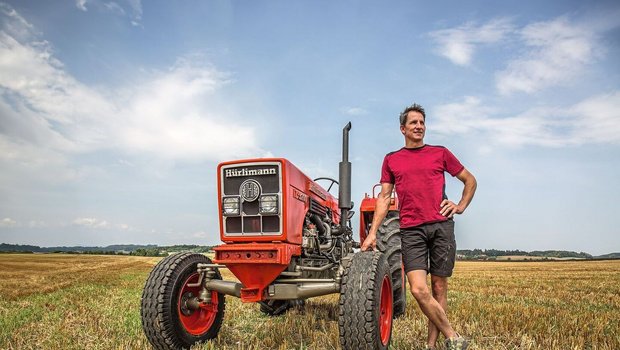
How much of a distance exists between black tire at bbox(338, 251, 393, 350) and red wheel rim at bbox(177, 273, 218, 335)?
1725mm

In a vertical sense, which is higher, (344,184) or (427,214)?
(344,184)

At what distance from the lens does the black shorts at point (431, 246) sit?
3949mm

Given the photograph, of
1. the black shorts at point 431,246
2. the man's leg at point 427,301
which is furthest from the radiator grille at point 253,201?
the man's leg at point 427,301

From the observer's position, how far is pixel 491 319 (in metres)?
5.74

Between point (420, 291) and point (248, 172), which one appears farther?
point (248, 172)

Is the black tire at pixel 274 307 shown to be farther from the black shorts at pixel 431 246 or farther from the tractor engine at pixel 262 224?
the black shorts at pixel 431 246

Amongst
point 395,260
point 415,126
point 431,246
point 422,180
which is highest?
point 415,126

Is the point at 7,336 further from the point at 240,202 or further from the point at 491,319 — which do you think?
the point at 491,319

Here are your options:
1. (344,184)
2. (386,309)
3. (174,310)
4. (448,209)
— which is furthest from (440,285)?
(174,310)

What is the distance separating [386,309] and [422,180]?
1299 mm

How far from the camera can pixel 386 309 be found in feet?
14.4

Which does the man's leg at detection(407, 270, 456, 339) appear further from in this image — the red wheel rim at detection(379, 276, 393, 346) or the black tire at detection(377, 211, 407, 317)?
the black tire at detection(377, 211, 407, 317)

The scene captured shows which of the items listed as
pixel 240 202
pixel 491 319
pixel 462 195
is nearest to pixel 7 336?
pixel 240 202

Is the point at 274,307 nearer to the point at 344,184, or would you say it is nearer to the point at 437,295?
the point at 344,184
